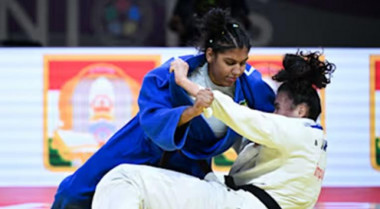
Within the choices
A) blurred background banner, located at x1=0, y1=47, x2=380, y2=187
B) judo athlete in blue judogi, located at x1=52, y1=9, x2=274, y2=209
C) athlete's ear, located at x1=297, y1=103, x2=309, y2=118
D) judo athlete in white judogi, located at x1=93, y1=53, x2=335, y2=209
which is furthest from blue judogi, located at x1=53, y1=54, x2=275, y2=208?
blurred background banner, located at x1=0, y1=47, x2=380, y2=187

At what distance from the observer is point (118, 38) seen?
7148 millimetres

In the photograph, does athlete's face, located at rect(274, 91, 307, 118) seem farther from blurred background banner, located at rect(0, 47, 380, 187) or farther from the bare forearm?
blurred background banner, located at rect(0, 47, 380, 187)

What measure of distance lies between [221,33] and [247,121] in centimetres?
45

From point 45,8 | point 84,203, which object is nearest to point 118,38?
point 45,8

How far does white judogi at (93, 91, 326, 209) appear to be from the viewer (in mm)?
3465

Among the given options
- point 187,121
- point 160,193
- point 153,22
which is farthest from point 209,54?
point 153,22

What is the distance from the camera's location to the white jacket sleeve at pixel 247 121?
3480 millimetres

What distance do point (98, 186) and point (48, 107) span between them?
240cm

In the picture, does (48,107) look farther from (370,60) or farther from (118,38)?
(370,60)

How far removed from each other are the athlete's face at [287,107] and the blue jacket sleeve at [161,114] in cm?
44

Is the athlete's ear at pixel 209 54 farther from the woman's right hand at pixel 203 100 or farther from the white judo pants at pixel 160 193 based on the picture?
the white judo pants at pixel 160 193

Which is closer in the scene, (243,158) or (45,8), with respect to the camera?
(243,158)

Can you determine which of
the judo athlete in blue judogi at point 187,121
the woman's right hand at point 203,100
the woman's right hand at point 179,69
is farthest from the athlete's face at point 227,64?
the woman's right hand at point 203,100

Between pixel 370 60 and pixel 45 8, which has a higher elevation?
pixel 45 8
